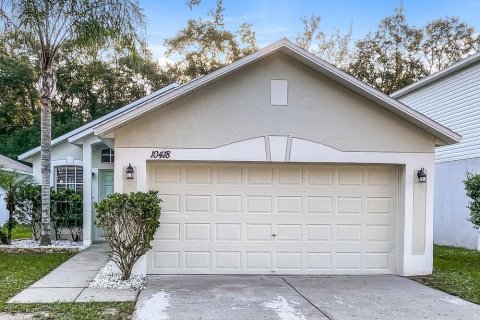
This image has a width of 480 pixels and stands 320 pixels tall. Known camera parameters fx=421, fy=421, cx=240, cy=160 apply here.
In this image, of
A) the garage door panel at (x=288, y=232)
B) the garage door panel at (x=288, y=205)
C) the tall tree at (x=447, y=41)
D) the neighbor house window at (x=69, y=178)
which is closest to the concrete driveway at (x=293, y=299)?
the garage door panel at (x=288, y=232)

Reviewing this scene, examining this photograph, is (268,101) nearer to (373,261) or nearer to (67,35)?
(373,261)

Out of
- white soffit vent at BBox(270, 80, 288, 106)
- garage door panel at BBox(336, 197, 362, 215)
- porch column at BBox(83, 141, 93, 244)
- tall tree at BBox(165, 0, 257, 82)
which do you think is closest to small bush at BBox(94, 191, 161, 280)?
white soffit vent at BBox(270, 80, 288, 106)

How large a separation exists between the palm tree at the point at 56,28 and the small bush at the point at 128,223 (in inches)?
197

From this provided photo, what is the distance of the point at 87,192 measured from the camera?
41.4 ft

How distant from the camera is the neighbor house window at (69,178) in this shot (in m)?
13.7

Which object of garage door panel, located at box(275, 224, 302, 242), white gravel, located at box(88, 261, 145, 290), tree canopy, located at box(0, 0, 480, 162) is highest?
tree canopy, located at box(0, 0, 480, 162)

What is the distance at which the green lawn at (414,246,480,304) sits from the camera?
281 inches

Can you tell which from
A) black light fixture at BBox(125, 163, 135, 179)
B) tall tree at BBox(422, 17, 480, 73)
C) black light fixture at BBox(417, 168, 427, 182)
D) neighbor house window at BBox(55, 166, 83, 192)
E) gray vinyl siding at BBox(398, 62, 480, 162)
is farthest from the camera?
tall tree at BBox(422, 17, 480, 73)

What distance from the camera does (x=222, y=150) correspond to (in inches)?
317

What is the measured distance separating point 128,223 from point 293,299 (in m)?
3.10

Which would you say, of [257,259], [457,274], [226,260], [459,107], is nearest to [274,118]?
[257,259]

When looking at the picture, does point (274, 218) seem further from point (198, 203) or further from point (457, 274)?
point (457, 274)

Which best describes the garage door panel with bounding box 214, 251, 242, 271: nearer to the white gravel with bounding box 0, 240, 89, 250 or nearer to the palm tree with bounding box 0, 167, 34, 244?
the white gravel with bounding box 0, 240, 89, 250

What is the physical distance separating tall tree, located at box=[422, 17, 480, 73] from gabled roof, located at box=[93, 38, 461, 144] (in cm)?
2034
